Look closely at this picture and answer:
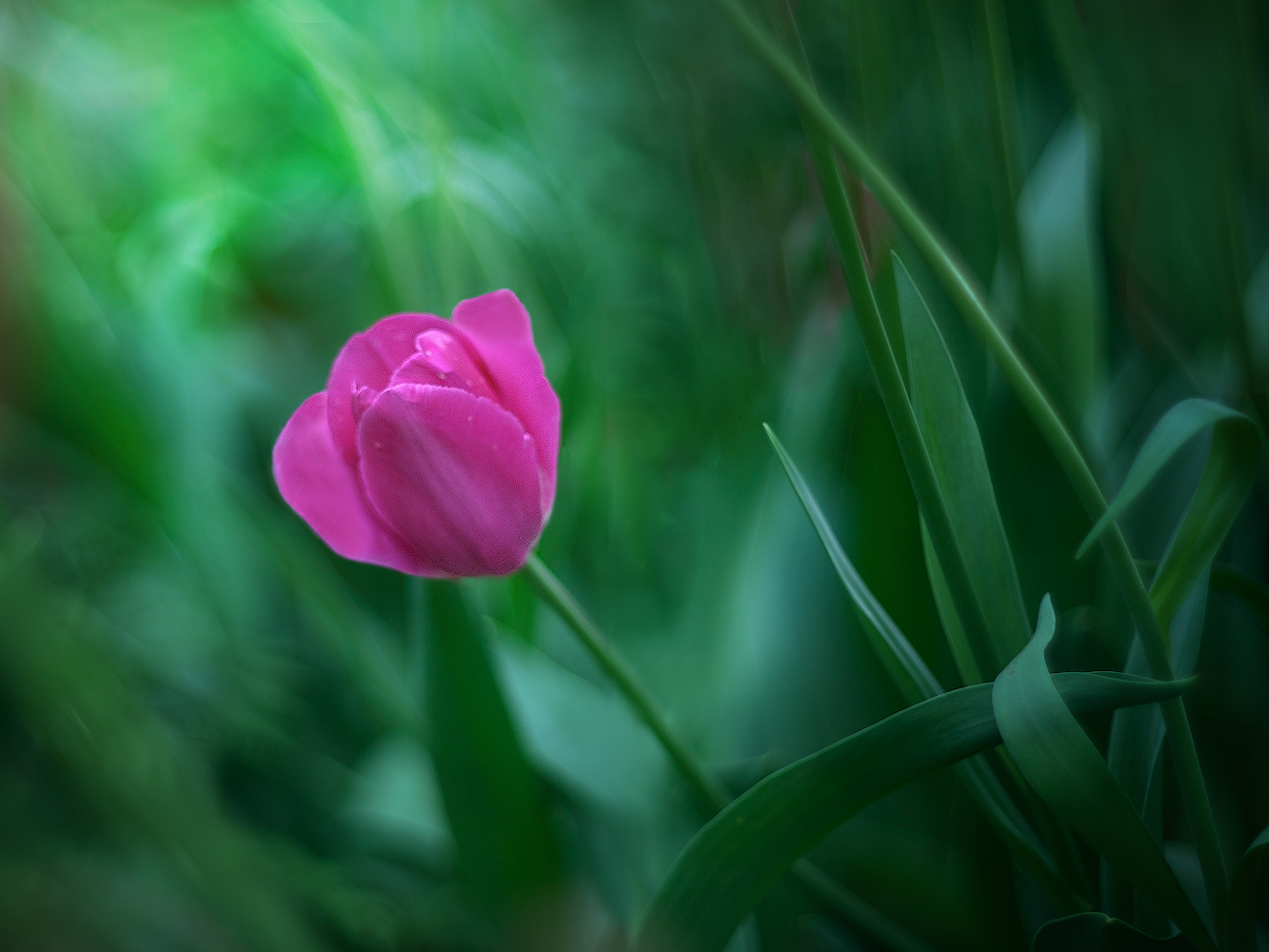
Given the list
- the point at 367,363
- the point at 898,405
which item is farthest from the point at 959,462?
the point at 367,363

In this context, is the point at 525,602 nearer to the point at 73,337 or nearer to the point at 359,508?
the point at 359,508

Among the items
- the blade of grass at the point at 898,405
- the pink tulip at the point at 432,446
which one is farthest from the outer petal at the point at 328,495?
the blade of grass at the point at 898,405

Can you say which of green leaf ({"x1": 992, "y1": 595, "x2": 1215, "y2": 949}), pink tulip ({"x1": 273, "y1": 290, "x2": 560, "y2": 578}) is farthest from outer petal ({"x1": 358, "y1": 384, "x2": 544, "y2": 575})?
green leaf ({"x1": 992, "y1": 595, "x2": 1215, "y2": 949})

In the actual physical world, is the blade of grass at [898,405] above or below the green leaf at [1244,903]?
above

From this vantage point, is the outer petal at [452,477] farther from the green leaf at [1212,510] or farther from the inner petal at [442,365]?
the green leaf at [1212,510]

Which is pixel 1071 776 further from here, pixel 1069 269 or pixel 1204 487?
pixel 1069 269

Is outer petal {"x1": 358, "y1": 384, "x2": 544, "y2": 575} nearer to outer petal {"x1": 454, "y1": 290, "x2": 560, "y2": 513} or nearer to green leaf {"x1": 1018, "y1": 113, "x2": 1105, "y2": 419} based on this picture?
outer petal {"x1": 454, "y1": 290, "x2": 560, "y2": 513}

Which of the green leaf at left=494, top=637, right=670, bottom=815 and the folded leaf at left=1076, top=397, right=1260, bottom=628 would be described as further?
the green leaf at left=494, top=637, right=670, bottom=815
